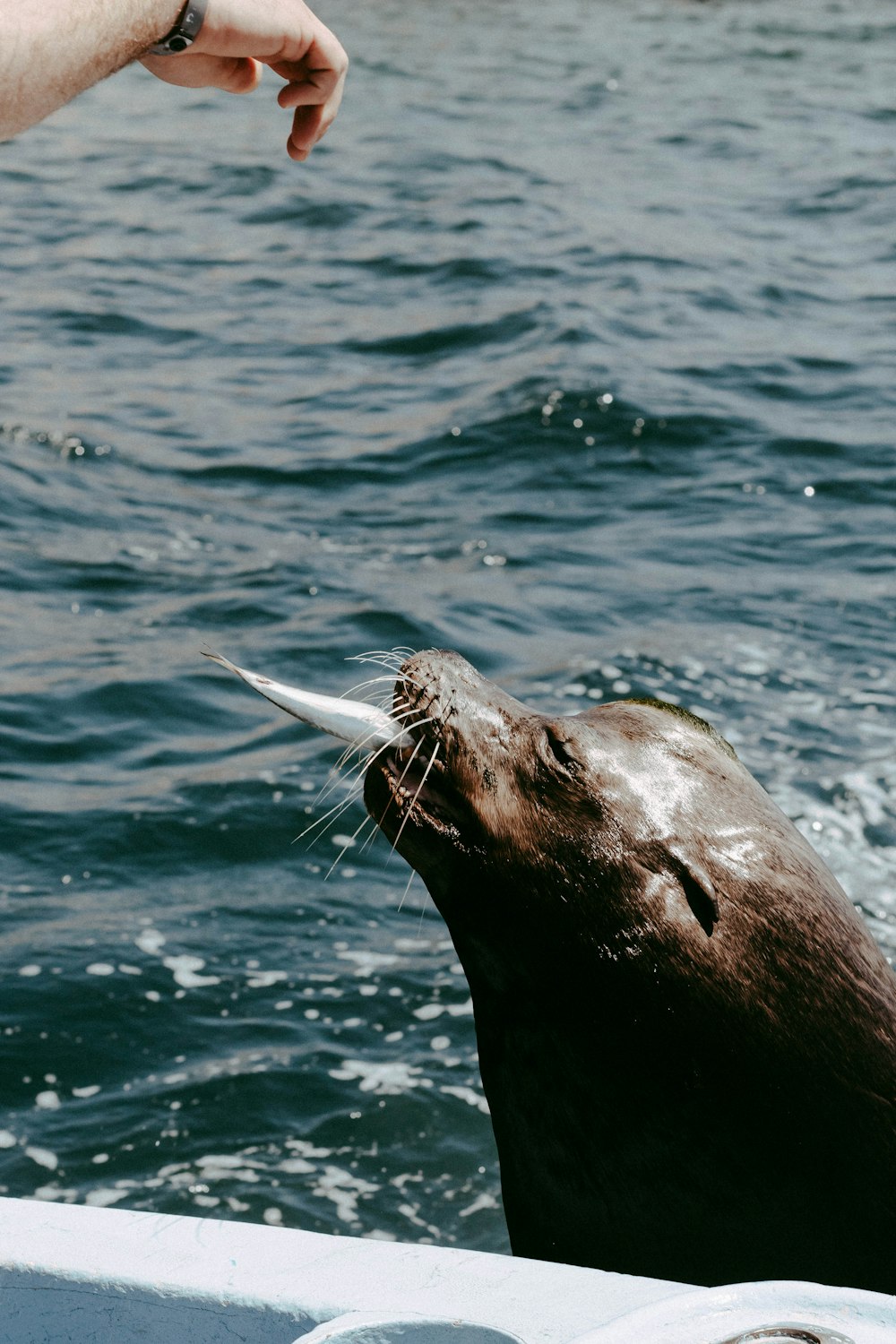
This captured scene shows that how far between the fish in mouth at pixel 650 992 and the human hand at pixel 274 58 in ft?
3.35

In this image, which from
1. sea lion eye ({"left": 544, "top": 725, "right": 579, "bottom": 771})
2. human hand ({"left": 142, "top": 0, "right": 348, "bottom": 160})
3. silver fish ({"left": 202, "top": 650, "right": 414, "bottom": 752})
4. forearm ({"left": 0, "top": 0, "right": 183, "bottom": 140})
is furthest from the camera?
sea lion eye ({"left": 544, "top": 725, "right": 579, "bottom": 771})

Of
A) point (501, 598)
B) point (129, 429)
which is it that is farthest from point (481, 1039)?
point (129, 429)

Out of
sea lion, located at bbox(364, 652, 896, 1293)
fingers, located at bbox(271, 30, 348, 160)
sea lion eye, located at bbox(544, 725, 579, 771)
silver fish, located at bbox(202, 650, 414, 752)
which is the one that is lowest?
sea lion, located at bbox(364, 652, 896, 1293)

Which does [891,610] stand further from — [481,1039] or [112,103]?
[112,103]

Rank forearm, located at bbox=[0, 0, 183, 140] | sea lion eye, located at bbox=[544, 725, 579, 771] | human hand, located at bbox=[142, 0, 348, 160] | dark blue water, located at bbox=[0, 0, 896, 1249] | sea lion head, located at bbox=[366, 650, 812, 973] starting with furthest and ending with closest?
dark blue water, located at bbox=[0, 0, 896, 1249]
sea lion eye, located at bbox=[544, 725, 579, 771]
sea lion head, located at bbox=[366, 650, 812, 973]
human hand, located at bbox=[142, 0, 348, 160]
forearm, located at bbox=[0, 0, 183, 140]

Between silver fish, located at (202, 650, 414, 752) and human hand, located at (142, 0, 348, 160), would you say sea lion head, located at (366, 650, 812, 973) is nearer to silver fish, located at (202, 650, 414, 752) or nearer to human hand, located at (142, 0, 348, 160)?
silver fish, located at (202, 650, 414, 752)

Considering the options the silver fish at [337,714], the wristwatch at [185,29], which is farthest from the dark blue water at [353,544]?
the wristwatch at [185,29]

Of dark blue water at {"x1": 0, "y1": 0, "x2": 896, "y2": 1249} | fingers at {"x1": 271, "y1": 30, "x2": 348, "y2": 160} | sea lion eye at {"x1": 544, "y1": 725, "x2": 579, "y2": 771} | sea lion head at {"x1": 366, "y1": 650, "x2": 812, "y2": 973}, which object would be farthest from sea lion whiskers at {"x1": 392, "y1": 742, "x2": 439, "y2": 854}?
dark blue water at {"x1": 0, "y1": 0, "x2": 896, "y2": 1249}

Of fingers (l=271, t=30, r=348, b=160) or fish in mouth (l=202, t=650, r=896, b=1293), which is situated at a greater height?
fingers (l=271, t=30, r=348, b=160)

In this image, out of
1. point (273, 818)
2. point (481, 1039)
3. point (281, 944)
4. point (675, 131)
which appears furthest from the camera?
point (675, 131)

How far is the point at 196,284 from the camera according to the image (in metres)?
12.6

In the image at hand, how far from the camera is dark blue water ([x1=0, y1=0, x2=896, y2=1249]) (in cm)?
491

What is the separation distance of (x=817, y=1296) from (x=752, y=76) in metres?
20.8

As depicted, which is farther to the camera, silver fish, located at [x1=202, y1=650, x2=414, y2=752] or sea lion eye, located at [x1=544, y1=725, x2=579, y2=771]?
sea lion eye, located at [x1=544, y1=725, x2=579, y2=771]
